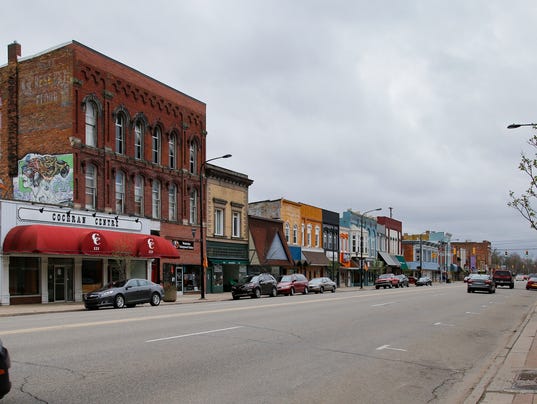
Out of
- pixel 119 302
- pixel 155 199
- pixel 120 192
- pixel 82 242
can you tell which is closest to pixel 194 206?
pixel 155 199

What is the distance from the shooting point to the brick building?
3212 cm

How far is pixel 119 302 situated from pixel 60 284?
301 inches

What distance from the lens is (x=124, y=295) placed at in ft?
89.2

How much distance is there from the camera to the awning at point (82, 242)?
2897 centimetres

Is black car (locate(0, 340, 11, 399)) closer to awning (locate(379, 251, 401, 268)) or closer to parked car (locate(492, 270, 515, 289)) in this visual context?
parked car (locate(492, 270, 515, 289))

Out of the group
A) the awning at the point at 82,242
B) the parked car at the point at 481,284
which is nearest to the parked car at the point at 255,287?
the awning at the point at 82,242

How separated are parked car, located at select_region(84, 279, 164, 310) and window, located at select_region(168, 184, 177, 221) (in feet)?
43.1

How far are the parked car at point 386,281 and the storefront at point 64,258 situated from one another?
30164 mm

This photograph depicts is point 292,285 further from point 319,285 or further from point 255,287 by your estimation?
point 319,285

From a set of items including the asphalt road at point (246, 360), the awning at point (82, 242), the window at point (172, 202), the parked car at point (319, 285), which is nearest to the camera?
the asphalt road at point (246, 360)

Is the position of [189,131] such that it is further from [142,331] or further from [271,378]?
[271,378]

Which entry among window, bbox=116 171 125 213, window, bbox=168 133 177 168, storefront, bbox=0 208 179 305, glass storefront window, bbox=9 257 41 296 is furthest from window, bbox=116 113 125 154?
glass storefront window, bbox=9 257 41 296

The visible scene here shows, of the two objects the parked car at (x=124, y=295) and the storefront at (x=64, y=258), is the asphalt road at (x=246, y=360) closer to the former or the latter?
the parked car at (x=124, y=295)

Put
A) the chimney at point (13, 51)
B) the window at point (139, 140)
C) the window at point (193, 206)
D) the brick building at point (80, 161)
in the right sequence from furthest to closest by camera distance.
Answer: the window at point (193, 206) → the window at point (139, 140) → the chimney at point (13, 51) → the brick building at point (80, 161)
